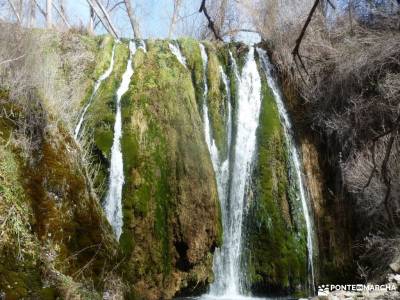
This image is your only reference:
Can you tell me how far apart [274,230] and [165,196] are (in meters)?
2.31

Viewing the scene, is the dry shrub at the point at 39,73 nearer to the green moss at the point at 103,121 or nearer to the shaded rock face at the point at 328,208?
the green moss at the point at 103,121

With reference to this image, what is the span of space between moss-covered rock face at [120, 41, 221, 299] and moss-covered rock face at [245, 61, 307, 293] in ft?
3.11

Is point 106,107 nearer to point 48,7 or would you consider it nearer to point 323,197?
point 323,197

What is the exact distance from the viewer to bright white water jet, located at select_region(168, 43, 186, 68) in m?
11.2

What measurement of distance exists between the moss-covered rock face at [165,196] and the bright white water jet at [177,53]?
1752 mm

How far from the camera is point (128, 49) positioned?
447 inches

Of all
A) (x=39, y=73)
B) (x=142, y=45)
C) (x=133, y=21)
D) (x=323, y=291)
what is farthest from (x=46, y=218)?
(x=133, y=21)

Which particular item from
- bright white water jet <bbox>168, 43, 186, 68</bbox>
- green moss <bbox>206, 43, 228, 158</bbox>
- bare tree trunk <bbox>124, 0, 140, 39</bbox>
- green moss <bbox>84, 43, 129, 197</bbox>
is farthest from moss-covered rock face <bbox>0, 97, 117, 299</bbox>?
bare tree trunk <bbox>124, 0, 140, 39</bbox>

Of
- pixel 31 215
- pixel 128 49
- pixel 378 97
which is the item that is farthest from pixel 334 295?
pixel 128 49

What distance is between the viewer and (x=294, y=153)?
1022 cm

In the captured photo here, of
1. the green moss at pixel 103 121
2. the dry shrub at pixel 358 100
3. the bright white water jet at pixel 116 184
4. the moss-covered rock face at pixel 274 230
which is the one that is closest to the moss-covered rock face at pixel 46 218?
the bright white water jet at pixel 116 184

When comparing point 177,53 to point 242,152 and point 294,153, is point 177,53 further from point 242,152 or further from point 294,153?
point 294,153

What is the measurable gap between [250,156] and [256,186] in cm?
68

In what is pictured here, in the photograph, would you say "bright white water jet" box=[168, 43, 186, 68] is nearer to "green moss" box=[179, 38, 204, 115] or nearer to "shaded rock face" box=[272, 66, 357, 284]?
"green moss" box=[179, 38, 204, 115]
